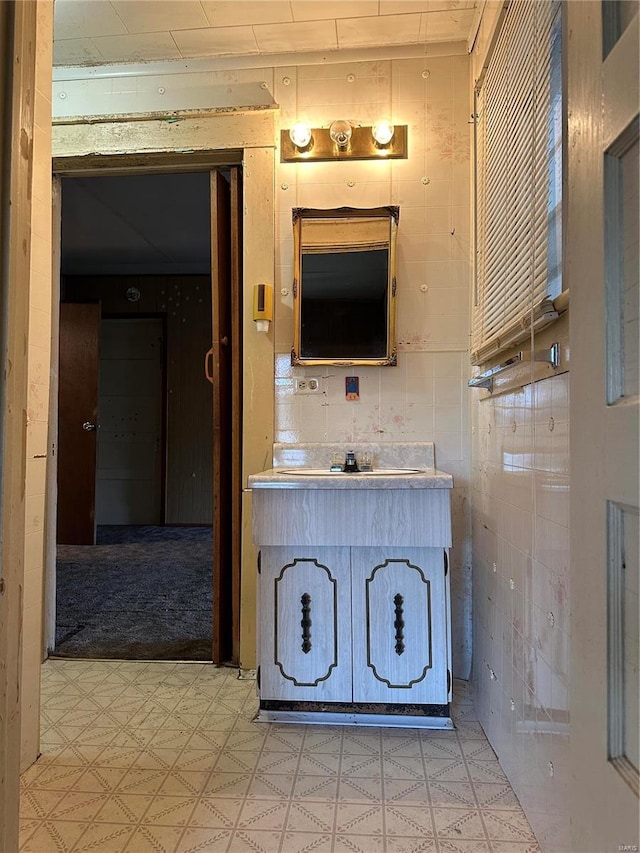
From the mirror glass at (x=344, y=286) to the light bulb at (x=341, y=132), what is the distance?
27 centimetres

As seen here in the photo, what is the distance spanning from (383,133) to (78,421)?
3.59m

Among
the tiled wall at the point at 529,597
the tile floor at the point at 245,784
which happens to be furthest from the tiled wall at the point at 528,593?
the tile floor at the point at 245,784

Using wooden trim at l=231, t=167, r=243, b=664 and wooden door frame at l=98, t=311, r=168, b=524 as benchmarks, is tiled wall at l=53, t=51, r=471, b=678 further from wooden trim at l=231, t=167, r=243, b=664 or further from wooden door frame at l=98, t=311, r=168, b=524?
wooden door frame at l=98, t=311, r=168, b=524

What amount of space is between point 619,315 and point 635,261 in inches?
2.3

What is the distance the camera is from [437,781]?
4.69 feet

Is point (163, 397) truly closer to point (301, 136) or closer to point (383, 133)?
point (301, 136)

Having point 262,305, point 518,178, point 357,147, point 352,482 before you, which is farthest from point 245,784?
point 357,147

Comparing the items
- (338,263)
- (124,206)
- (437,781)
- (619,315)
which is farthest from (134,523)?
(619,315)

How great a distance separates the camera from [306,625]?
1.72 metres

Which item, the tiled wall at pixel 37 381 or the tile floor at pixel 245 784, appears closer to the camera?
the tile floor at pixel 245 784

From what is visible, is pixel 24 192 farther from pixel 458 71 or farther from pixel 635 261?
pixel 458 71

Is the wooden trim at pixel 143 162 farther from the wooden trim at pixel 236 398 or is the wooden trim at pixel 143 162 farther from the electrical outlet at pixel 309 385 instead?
the electrical outlet at pixel 309 385

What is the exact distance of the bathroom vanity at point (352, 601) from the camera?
66.2 inches

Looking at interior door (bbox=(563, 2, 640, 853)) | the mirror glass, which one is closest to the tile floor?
interior door (bbox=(563, 2, 640, 853))
